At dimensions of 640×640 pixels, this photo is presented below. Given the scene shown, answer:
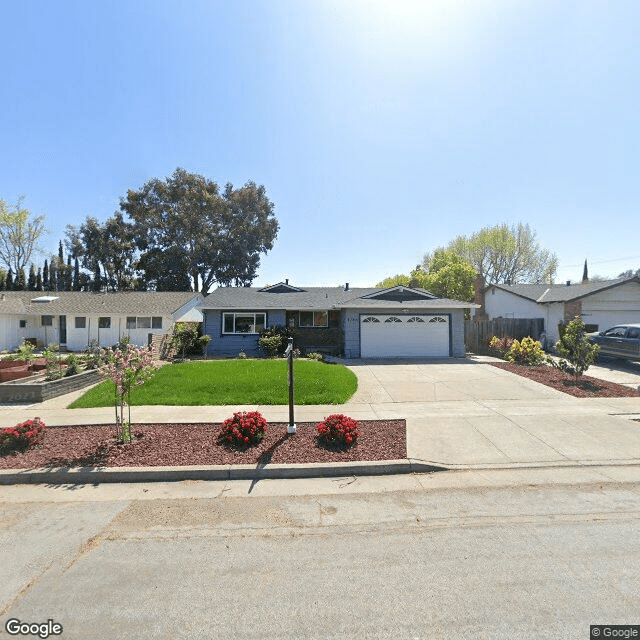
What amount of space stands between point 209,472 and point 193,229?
132 feet

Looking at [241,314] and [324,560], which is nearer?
[324,560]

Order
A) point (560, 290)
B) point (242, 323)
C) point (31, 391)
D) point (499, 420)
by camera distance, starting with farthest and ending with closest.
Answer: point (560, 290), point (242, 323), point (31, 391), point (499, 420)

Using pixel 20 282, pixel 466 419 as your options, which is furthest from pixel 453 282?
pixel 20 282

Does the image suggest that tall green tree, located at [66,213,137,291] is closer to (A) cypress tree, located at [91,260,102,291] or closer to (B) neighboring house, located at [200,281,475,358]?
(A) cypress tree, located at [91,260,102,291]

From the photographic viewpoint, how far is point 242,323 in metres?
20.9

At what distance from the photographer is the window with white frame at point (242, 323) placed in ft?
68.2

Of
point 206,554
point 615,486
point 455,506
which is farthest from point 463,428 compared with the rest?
point 206,554

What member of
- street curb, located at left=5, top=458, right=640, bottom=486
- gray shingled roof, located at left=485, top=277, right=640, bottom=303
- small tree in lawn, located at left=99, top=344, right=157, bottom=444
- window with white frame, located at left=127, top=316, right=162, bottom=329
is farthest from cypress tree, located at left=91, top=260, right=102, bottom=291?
street curb, located at left=5, top=458, right=640, bottom=486

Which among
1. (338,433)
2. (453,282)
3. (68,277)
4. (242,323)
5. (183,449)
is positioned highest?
(68,277)

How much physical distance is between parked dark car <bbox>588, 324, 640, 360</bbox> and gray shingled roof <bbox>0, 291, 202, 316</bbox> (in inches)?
938

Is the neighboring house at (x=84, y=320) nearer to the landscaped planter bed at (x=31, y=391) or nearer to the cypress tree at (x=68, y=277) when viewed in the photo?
the landscaped planter bed at (x=31, y=391)

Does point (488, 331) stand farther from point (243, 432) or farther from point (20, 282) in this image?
point (20, 282)

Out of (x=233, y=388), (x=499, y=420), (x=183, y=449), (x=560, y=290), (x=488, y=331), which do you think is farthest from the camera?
(x=560, y=290)

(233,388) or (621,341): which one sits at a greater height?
(621,341)
